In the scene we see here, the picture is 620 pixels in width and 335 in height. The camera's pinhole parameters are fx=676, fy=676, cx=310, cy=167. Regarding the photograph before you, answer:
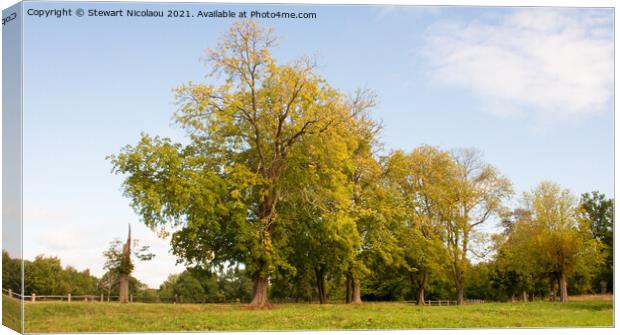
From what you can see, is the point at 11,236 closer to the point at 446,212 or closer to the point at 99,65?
the point at 99,65

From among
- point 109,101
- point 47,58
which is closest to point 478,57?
point 109,101

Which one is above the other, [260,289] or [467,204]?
[467,204]

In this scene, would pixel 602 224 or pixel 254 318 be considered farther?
pixel 602 224

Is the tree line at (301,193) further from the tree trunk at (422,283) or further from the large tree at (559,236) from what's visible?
the tree trunk at (422,283)

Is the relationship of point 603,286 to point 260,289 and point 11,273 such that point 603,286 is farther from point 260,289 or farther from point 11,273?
point 11,273

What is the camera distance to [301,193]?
68.0 feet

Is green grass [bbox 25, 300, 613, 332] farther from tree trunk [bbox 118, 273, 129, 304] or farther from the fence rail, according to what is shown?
tree trunk [bbox 118, 273, 129, 304]

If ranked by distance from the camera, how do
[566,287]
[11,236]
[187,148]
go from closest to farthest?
[11,236]
[187,148]
[566,287]

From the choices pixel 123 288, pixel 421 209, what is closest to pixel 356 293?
pixel 421 209

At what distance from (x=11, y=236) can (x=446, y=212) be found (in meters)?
18.8

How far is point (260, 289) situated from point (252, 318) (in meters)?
3.84

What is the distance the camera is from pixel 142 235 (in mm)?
17547

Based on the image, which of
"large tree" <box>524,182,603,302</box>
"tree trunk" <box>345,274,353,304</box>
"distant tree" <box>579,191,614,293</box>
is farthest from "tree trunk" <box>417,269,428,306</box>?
"distant tree" <box>579,191,614,293</box>

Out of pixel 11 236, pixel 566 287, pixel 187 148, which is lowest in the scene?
pixel 566 287
